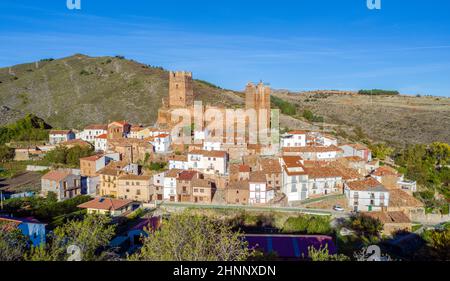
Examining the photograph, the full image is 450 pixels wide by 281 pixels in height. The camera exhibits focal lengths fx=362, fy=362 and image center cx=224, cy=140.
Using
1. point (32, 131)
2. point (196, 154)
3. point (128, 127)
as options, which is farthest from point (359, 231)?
point (32, 131)

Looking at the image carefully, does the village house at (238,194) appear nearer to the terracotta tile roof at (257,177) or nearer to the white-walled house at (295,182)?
the terracotta tile roof at (257,177)

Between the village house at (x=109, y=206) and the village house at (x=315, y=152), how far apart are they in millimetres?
10949

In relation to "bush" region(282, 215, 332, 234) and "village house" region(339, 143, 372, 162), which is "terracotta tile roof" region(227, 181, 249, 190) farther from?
"village house" region(339, 143, 372, 162)

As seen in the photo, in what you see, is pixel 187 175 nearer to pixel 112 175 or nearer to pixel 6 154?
pixel 112 175

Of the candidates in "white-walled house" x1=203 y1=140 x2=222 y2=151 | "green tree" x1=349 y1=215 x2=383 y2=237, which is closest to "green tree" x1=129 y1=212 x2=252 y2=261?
"green tree" x1=349 y1=215 x2=383 y2=237

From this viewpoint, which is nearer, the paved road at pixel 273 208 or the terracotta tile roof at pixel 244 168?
the paved road at pixel 273 208

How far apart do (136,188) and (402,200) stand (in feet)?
48.8

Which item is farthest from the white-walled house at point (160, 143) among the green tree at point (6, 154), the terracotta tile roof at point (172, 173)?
the green tree at point (6, 154)

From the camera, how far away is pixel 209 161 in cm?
2238

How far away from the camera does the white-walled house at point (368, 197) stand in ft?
62.7

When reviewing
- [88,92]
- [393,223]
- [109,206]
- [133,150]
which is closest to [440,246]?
[393,223]

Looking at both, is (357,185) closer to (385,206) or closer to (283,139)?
(385,206)
